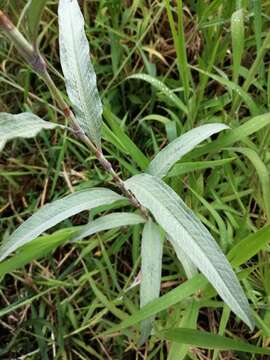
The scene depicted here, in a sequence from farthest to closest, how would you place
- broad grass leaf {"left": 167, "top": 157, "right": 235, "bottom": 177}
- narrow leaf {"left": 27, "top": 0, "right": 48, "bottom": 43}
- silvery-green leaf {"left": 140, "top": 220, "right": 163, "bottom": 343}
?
1. broad grass leaf {"left": 167, "top": 157, "right": 235, "bottom": 177}
2. silvery-green leaf {"left": 140, "top": 220, "right": 163, "bottom": 343}
3. narrow leaf {"left": 27, "top": 0, "right": 48, "bottom": 43}

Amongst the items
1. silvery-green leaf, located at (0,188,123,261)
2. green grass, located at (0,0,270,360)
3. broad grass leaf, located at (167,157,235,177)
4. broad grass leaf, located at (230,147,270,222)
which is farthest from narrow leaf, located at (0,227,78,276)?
broad grass leaf, located at (230,147,270,222)

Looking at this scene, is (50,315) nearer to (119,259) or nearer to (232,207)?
(119,259)

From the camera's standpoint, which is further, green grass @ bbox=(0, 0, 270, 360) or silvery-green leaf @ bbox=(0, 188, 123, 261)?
green grass @ bbox=(0, 0, 270, 360)

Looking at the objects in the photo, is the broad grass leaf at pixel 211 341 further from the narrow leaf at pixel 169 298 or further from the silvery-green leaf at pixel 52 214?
the silvery-green leaf at pixel 52 214

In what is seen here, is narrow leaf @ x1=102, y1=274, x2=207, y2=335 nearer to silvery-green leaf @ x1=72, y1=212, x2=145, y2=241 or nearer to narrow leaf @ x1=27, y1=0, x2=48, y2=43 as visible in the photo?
silvery-green leaf @ x1=72, y1=212, x2=145, y2=241

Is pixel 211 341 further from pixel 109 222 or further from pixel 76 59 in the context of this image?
pixel 76 59
